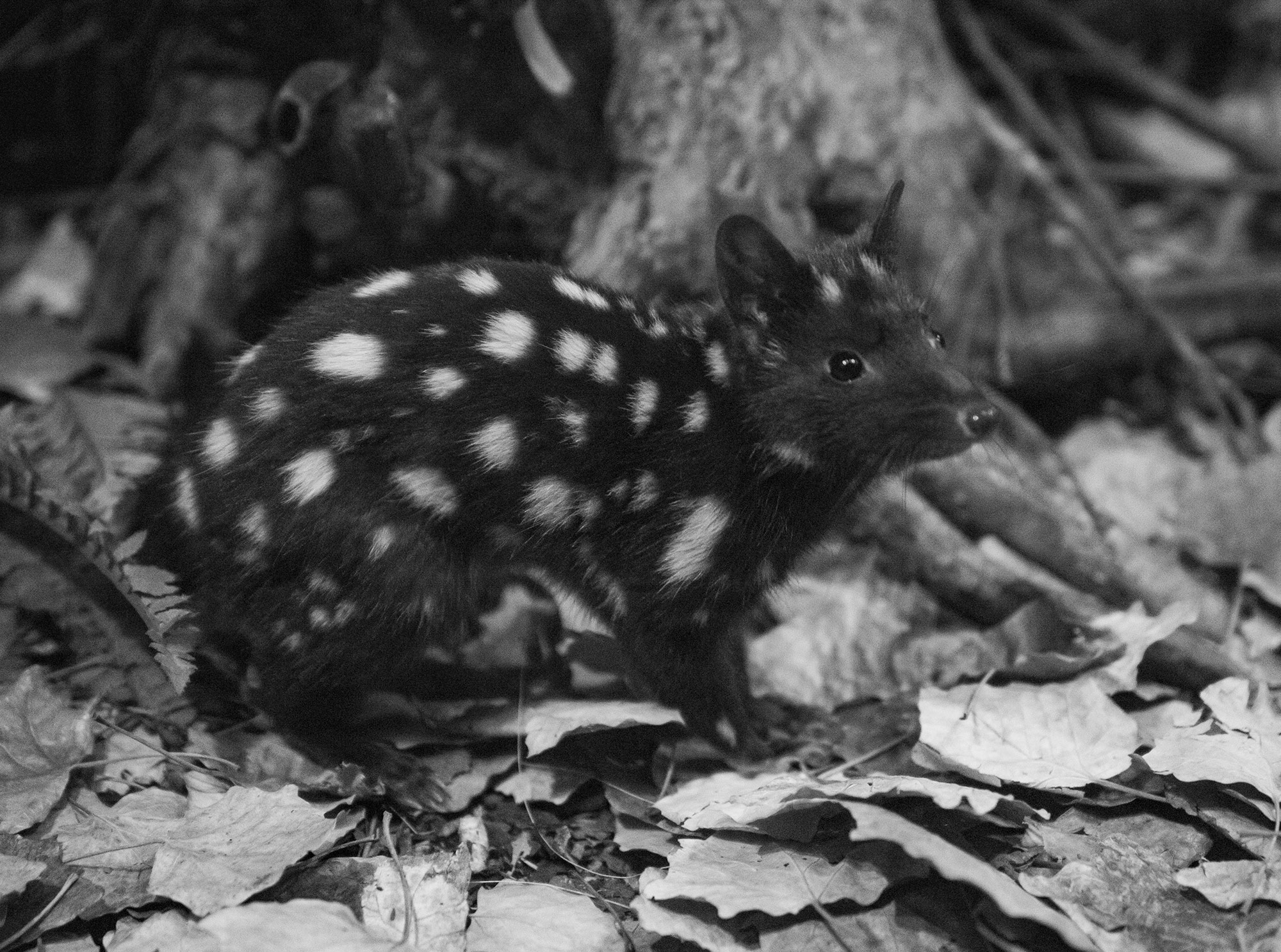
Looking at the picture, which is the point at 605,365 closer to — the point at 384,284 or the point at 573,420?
the point at 573,420

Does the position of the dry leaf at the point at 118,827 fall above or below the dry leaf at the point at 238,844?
below

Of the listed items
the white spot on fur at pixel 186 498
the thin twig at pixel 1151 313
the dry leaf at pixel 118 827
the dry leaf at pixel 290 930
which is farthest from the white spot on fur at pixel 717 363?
the thin twig at pixel 1151 313

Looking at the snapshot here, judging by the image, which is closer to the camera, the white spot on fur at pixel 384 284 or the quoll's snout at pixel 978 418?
the quoll's snout at pixel 978 418

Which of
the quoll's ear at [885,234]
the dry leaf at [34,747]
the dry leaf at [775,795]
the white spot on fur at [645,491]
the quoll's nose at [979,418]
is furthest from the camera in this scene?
the quoll's ear at [885,234]

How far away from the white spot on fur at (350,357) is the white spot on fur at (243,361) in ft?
0.91

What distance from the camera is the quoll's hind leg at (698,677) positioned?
384 centimetres

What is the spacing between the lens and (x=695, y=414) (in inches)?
146

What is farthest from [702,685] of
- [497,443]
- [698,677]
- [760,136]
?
[760,136]

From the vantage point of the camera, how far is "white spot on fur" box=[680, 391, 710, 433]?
3.71 meters

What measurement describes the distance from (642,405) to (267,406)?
3.74 ft

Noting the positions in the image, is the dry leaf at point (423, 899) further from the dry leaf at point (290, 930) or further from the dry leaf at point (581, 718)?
the dry leaf at point (581, 718)

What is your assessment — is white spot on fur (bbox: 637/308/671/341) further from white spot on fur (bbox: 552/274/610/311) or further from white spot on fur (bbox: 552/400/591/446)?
white spot on fur (bbox: 552/400/591/446)

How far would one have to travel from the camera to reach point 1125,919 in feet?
10.2

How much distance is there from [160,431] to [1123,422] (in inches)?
175
